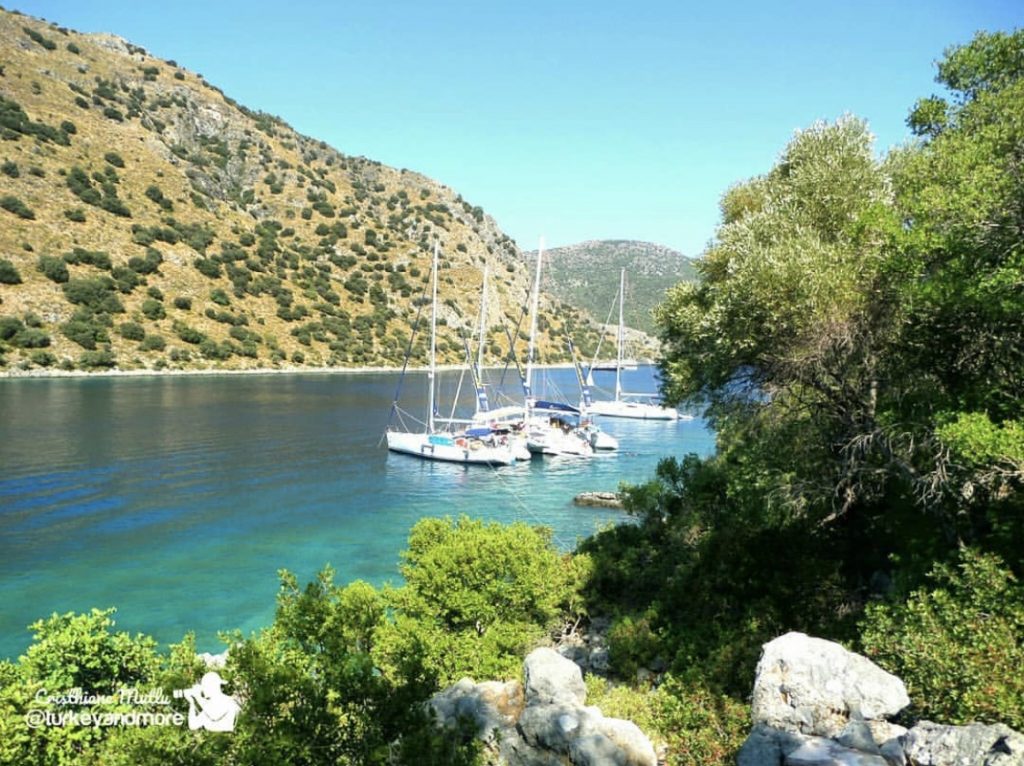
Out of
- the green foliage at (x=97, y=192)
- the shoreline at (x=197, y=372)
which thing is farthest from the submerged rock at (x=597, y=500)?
the green foliage at (x=97, y=192)

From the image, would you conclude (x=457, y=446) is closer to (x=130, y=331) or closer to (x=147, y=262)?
(x=130, y=331)

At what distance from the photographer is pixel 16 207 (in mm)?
85625

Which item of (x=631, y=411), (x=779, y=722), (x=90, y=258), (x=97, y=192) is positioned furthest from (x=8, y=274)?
(x=779, y=722)

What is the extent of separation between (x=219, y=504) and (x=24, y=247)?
73236 millimetres

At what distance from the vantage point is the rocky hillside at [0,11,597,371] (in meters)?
83.8

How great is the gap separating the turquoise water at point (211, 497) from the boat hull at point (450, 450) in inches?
44.3

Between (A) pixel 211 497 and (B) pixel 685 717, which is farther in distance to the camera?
(A) pixel 211 497

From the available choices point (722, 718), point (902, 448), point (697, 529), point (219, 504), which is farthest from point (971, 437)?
point (219, 504)

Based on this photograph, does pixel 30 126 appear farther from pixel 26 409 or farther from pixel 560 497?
pixel 560 497

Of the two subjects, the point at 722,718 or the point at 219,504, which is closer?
the point at 722,718

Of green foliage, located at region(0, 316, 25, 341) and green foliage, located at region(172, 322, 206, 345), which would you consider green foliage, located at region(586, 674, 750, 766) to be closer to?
green foliage, located at region(0, 316, 25, 341)

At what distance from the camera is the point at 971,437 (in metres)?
9.17

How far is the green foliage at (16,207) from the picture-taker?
8462 cm

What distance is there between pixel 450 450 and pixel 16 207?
79.4m
